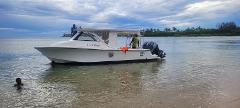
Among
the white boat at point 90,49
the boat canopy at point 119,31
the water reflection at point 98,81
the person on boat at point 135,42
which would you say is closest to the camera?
the water reflection at point 98,81

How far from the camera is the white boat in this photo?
2191 cm

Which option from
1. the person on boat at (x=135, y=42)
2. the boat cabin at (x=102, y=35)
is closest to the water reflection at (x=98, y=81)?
the boat cabin at (x=102, y=35)

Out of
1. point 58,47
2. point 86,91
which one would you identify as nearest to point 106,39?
point 58,47

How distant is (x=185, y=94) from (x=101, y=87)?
12.4 feet

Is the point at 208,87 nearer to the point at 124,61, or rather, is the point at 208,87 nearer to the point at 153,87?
the point at 153,87

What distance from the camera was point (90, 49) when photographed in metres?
22.3

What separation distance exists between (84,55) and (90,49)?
0.64 metres

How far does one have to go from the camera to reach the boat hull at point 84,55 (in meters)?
22.0

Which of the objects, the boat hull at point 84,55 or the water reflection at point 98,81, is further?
the boat hull at point 84,55

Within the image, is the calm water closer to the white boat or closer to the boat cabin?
the white boat

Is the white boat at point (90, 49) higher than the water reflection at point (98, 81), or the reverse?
the white boat at point (90, 49)

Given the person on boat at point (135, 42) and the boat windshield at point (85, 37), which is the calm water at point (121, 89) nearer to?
the boat windshield at point (85, 37)

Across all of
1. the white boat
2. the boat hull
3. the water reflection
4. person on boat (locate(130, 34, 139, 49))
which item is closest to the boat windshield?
the white boat

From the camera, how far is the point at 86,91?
538 inches
